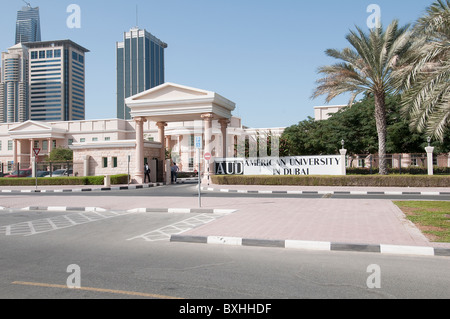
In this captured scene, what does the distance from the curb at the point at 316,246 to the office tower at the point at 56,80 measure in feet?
466

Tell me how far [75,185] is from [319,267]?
28.4 meters

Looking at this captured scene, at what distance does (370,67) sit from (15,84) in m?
197

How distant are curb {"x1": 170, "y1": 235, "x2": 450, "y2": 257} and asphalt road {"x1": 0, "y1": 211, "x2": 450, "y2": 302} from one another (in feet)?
0.85

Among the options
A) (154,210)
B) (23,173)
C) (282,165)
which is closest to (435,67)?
(154,210)

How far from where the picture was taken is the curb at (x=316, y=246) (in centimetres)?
679

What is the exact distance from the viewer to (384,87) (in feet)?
78.4

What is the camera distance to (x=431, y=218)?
9.75 metres

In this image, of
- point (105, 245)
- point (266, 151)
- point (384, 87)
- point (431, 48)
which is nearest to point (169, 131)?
point (266, 151)

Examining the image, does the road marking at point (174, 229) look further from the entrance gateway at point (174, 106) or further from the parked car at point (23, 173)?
the parked car at point (23, 173)

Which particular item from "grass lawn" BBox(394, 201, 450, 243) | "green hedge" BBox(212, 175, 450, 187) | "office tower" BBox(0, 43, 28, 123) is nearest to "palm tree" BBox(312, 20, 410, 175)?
"green hedge" BBox(212, 175, 450, 187)

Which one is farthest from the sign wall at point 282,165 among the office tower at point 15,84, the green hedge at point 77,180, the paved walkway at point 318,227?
the office tower at point 15,84

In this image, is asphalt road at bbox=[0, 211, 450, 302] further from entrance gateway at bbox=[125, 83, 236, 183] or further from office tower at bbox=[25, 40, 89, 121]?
A: office tower at bbox=[25, 40, 89, 121]

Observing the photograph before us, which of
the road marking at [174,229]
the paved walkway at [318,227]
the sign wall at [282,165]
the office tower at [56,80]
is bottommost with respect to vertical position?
the road marking at [174,229]

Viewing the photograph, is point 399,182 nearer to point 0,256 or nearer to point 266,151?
point 266,151
